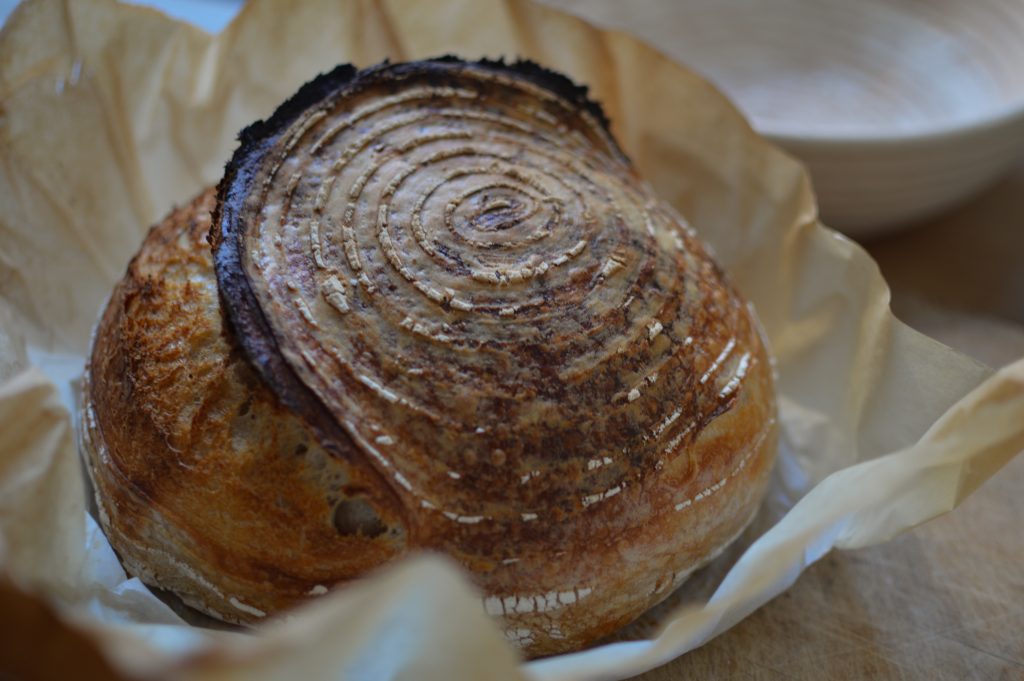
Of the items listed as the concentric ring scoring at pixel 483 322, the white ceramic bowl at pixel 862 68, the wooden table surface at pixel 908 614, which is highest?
Answer: the concentric ring scoring at pixel 483 322

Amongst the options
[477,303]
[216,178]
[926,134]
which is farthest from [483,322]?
[926,134]

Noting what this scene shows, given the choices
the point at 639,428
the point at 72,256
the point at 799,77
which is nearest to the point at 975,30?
the point at 799,77

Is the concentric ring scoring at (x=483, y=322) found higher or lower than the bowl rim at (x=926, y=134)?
higher

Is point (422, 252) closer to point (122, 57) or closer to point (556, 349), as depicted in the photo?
point (556, 349)

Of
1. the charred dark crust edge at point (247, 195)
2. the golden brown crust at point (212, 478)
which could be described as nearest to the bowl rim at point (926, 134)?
the charred dark crust edge at point (247, 195)

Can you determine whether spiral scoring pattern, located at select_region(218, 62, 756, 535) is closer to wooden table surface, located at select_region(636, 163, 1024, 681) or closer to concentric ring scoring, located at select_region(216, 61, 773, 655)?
concentric ring scoring, located at select_region(216, 61, 773, 655)

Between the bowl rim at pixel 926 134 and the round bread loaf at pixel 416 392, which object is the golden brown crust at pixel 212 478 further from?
the bowl rim at pixel 926 134

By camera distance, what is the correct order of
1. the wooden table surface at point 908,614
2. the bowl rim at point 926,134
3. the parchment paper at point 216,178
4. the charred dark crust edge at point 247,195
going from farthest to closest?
the bowl rim at point 926,134
the wooden table surface at point 908,614
the charred dark crust edge at point 247,195
the parchment paper at point 216,178

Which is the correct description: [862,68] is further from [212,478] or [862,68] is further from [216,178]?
[212,478]
